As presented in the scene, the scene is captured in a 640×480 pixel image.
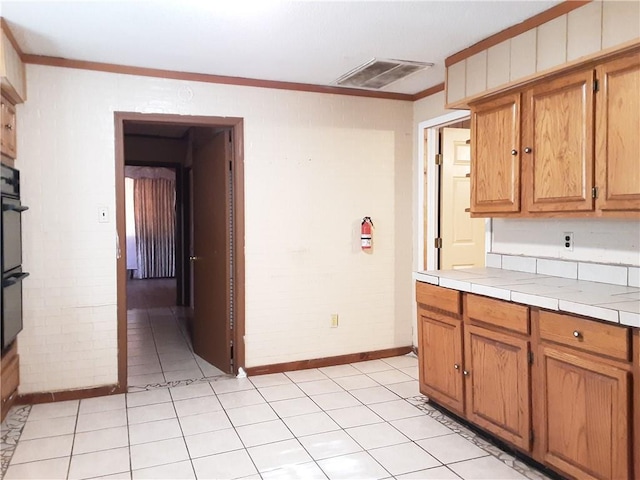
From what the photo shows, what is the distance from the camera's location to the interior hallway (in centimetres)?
386

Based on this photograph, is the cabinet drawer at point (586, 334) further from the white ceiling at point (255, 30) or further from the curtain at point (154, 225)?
the curtain at point (154, 225)

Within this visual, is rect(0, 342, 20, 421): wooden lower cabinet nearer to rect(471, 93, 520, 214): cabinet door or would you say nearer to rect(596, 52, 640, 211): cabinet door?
rect(471, 93, 520, 214): cabinet door

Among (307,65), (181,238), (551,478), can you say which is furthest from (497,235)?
(181,238)

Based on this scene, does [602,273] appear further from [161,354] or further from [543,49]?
[161,354]

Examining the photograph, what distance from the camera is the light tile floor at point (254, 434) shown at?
2.44 m

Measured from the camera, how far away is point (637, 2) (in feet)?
6.87

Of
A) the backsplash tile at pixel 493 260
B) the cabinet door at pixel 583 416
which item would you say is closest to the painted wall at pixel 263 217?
the backsplash tile at pixel 493 260

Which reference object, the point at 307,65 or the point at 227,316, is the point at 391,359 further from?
the point at 307,65

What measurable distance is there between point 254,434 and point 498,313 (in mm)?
1539

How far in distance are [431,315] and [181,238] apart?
479 centimetres

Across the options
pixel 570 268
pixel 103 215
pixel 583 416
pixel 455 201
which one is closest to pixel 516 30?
pixel 570 268

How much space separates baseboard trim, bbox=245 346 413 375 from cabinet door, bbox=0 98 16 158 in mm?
2242

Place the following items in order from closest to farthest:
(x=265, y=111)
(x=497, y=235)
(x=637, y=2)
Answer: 1. (x=637, y=2)
2. (x=497, y=235)
3. (x=265, y=111)

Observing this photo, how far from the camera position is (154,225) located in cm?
995
